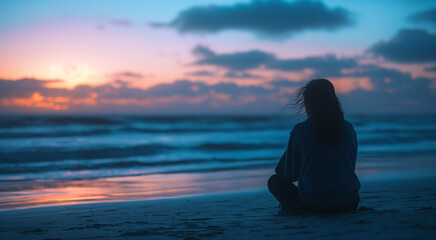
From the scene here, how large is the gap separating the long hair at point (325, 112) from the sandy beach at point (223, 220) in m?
0.75

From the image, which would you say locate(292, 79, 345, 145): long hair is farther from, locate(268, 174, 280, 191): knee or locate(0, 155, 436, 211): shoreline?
locate(0, 155, 436, 211): shoreline

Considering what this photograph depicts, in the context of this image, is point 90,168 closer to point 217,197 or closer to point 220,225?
point 217,197

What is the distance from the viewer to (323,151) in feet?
10.7

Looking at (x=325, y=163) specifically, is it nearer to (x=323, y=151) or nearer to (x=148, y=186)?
(x=323, y=151)

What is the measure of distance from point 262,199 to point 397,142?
16298 millimetres

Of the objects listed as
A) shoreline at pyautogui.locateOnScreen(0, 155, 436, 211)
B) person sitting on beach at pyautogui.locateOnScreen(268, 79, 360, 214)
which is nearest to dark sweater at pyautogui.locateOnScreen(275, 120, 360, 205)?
person sitting on beach at pyautogui.locateOnScreen(268, 79, 360, 214)

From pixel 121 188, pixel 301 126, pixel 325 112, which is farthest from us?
pixel 121 188

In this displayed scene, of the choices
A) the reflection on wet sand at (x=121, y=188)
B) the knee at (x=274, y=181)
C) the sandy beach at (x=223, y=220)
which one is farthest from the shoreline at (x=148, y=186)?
the knee at (x=274, y=181)

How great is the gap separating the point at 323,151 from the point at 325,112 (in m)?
0.33

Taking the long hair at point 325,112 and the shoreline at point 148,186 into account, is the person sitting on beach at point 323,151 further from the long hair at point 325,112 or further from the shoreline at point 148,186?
the shoreline at point 148,186

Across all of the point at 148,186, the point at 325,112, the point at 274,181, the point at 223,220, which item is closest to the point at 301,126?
the point at 325,112

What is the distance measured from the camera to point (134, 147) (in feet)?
52.2

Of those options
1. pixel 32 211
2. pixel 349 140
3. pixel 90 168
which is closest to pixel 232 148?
pixel 90 168

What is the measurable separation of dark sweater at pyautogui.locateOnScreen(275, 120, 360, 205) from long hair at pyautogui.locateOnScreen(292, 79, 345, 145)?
0.20 feet
